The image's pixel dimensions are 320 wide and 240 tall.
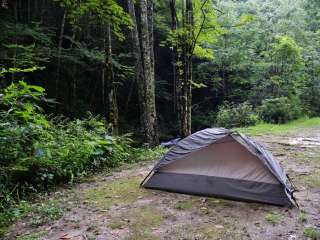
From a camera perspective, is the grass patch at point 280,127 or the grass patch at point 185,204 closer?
the grass patch at point 185,204

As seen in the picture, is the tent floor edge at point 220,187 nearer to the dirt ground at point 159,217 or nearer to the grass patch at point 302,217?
the dirt ground at point 159,217

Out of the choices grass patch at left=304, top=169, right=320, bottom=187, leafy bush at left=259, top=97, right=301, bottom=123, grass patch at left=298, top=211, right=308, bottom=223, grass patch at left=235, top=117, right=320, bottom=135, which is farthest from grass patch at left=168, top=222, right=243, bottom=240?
leafy bush at left=259, top=97, right=301, bottom=123

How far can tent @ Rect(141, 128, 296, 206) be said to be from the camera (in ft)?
14.5

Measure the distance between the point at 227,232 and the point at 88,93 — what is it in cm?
1256

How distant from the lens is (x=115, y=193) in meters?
5.13

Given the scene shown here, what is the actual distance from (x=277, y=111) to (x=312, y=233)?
11.1 meters

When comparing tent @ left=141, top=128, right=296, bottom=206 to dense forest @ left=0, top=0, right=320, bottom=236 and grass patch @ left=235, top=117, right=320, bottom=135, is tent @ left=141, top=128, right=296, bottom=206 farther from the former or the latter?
grass patch @ left=235, top=117, right=320, bottom=135

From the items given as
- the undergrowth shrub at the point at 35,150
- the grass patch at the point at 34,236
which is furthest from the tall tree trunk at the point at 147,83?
the grass patch at the point at 34,236

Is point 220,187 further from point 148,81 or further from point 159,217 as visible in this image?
point 148,81

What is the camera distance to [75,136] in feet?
22.3

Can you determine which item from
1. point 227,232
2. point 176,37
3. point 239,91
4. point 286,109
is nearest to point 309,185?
point 227,232

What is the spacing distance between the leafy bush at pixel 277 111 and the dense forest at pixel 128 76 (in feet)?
0.14

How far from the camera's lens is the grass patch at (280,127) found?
1157cm

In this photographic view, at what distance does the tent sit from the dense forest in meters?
1.92
